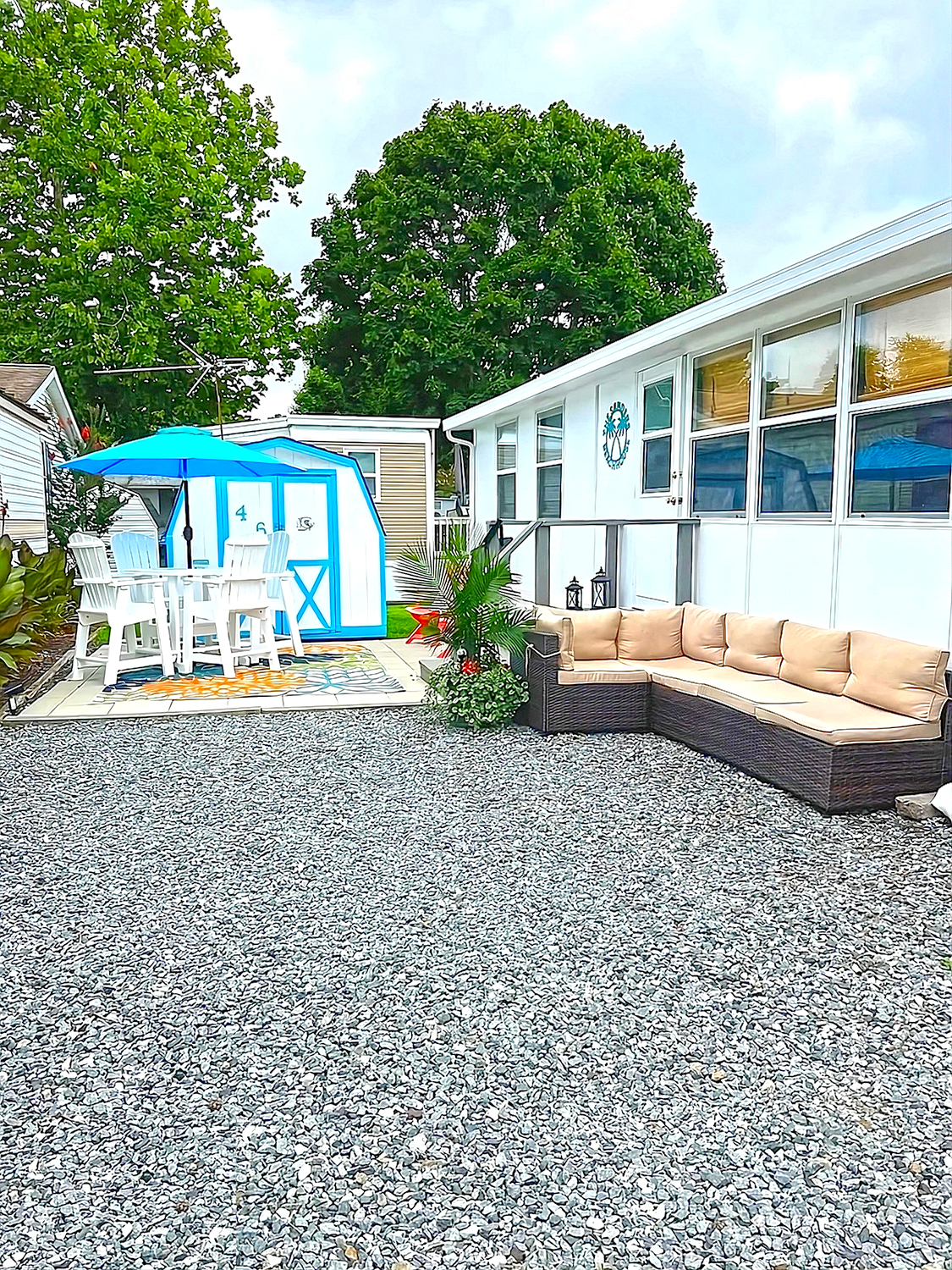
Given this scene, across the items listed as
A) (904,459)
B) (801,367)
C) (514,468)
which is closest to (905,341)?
(904,459)

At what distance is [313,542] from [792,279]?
689 centimetres

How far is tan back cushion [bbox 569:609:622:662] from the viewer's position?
684 centimetres

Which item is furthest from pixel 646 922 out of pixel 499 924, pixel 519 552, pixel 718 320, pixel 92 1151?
pixel 519 552

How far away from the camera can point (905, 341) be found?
17.7 ft

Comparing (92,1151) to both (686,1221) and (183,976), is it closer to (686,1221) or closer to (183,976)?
(183,976)

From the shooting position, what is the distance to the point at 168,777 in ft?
18.5

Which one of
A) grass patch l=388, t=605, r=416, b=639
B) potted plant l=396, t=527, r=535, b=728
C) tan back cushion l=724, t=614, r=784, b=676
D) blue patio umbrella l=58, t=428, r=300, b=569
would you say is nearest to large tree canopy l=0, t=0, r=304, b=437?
grass patch l=388, t=605, r=416, b=639

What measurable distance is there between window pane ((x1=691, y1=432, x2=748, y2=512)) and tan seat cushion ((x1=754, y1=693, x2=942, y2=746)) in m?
2.26

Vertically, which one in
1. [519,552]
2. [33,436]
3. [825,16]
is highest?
[825,16]

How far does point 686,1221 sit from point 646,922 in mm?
1574

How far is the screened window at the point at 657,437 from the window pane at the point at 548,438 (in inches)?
76.8

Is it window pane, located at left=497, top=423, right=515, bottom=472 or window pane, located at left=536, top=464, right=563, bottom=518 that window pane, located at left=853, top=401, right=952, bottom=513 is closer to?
window pane, located at left=536, top=464, right=563, bottom=518

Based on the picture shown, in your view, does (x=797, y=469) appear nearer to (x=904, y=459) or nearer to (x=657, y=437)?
(x=904, y=459)

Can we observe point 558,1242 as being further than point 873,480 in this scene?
No
